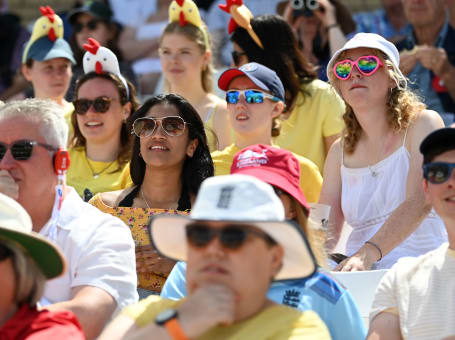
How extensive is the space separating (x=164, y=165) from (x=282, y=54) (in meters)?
1.50

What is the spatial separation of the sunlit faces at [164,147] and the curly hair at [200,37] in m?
1.53

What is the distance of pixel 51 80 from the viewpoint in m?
6.43

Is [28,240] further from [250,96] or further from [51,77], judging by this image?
[51,77]

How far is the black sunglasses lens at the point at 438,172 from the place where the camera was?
3.13 metres

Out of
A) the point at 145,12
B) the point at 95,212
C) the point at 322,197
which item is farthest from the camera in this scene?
the point at 145,12

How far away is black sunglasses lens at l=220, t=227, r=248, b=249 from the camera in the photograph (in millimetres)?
2391

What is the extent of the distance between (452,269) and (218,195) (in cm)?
103

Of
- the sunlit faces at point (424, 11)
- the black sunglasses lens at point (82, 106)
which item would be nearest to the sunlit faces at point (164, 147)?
the black sunglasses lens at point (82, 106)

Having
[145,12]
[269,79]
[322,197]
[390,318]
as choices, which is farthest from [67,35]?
[390,318]

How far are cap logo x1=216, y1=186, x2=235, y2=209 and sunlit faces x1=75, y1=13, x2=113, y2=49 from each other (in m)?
5.02

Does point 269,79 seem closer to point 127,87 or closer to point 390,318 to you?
point 127,87

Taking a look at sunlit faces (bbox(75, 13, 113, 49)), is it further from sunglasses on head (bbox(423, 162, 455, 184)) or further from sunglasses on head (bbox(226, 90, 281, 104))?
sunglasses on head (bbox(423, 162, 455, 184))

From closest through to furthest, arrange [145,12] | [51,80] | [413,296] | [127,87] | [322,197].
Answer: [413,296] → [322,197] → [127,87] → [51,80] → [145,12]

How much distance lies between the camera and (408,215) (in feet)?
13.9
